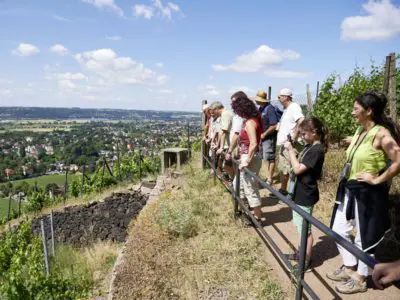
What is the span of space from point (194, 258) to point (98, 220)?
26.0 ft

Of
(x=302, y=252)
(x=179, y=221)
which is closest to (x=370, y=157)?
(x=302, y=252)

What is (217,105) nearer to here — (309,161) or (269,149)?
(269,149)

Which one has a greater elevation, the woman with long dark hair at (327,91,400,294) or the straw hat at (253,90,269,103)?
the straw hat at (253,90,269,103)

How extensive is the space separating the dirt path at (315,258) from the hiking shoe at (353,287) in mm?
43

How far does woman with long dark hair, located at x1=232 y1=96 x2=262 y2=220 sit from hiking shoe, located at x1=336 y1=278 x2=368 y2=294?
5.20ft

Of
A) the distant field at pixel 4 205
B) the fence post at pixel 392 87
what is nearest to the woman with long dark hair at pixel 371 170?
the fence post at pixel 392 87

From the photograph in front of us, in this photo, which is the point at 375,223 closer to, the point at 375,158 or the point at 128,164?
the point at 375,158

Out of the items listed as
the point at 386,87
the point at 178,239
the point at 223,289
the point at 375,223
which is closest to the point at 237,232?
the point at 178,239

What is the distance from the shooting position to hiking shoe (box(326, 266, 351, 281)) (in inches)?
128

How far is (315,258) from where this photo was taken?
3893mm

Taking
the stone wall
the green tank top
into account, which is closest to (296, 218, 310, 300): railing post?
the green tank top

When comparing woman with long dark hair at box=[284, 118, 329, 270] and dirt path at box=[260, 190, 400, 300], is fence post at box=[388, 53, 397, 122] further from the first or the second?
woman with long dark hair at box=[284, 118, 329, 270]

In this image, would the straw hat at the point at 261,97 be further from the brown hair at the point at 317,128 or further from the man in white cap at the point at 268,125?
the brown hair at the point at 317,128

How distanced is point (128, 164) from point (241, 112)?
58.5ft
